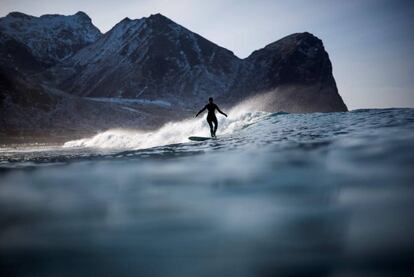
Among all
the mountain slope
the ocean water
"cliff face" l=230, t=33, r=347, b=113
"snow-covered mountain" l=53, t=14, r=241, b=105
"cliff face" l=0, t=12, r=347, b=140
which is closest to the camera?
the ocean water

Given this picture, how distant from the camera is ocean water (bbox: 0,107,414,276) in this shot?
156 inches

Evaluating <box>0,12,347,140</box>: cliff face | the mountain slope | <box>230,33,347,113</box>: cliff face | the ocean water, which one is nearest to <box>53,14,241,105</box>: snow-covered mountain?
the mountain slope

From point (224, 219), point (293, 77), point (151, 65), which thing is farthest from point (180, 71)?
point (224, 219)

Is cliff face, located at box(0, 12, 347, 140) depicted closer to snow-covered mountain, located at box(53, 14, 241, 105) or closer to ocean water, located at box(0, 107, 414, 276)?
snow-covered mountain, located at box(53, 14, 241, 105)

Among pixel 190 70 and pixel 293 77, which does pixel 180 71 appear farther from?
pixel 293 77

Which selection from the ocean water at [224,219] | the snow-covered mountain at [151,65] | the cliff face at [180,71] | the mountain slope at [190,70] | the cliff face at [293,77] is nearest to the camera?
the ocean water at [224,219]

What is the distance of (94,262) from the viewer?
4.18 metres

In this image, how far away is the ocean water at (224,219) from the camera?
3.96 metres

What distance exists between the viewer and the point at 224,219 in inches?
207

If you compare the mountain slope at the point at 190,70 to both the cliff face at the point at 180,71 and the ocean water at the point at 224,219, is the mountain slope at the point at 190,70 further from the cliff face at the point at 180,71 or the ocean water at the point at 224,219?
the ocean water at the point at 224,219

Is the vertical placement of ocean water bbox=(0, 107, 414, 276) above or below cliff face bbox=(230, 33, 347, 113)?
below

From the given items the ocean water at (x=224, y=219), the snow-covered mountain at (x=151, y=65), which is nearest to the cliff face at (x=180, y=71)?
the snow-covered mountain at (x=151, y=65)

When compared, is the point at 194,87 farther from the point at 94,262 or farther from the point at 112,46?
the point at 94,262

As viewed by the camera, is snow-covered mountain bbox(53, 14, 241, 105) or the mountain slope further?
snow-covered mountain bbox(53, 14, 241, 105)
